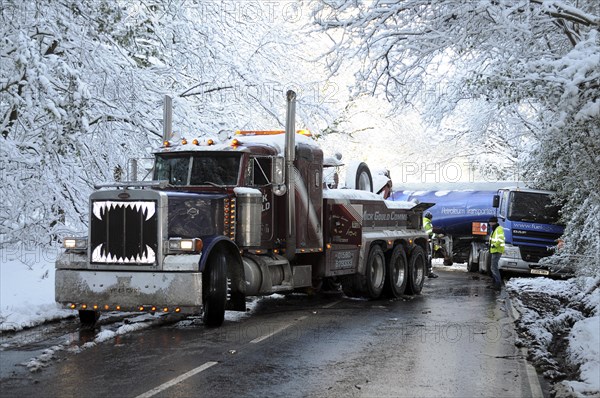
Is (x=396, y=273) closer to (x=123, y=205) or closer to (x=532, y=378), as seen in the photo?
(x=123, y=205)

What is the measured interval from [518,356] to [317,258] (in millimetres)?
5329

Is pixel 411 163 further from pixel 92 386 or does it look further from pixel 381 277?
pixel 92 386

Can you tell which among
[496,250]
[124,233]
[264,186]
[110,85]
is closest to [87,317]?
[124,233]

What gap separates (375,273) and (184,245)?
6.39 m

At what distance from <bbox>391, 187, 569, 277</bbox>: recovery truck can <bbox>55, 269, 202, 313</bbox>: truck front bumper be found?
36.7 ft

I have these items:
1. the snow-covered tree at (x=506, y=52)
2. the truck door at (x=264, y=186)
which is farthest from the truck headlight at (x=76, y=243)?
the snow-covered tree at (x=506, y=52)

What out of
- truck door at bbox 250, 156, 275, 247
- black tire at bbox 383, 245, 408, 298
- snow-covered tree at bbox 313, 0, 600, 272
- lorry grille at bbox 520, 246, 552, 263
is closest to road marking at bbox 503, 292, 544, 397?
snow-covered tree at bbox 313, 0, 600, 272

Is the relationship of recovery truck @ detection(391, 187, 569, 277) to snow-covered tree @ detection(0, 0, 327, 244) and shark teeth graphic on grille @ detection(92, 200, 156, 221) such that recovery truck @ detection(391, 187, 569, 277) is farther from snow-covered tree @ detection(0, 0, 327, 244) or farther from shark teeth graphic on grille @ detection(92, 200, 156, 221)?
shark teeth graphic on grille @ detection(92, 200, 156, 221)

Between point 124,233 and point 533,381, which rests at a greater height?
point 124,233

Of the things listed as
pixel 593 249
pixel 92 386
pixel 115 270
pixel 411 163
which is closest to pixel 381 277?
pixel 593 249

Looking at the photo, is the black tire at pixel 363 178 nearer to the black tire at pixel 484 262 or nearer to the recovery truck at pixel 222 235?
the recovery truck at pixel 222 235

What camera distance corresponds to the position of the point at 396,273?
16.2m

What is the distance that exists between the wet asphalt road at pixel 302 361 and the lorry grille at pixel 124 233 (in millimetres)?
1097

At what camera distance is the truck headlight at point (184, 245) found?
32.6ft
